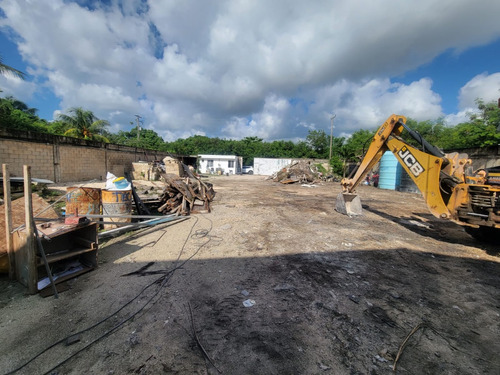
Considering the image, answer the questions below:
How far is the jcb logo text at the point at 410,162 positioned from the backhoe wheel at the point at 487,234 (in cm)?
172

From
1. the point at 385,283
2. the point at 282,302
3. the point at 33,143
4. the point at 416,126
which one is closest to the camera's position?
the point at 282,302

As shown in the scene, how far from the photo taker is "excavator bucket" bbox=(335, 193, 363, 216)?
724 centimetres

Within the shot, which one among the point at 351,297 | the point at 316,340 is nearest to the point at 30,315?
the point at 316,340

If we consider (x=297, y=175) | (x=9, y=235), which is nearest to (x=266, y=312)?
(x=9, y=235)

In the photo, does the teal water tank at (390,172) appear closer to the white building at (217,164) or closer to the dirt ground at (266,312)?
the dirt ground at (266,312)

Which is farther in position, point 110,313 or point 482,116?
point 482,116

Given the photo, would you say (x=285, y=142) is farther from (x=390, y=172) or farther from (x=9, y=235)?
(x=9, y=235)

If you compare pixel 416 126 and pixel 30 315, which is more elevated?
pixel 416 126

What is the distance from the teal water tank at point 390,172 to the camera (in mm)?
15031

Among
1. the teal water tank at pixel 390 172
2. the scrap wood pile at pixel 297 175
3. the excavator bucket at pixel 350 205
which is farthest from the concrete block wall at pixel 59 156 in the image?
the teal water tank at pixel 390 172

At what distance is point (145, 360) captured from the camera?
1819 millimetres

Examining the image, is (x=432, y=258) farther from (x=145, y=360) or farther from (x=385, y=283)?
(x=145, y=360)

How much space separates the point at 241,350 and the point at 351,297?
1617 mm

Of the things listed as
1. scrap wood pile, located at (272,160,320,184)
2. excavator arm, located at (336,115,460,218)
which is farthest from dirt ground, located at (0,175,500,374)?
scrap wood pile, located at (272,160,320,184)
